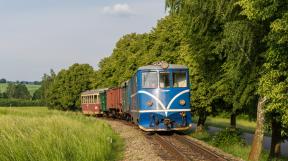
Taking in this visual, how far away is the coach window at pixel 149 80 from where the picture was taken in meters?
25.0

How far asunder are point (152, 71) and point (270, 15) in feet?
37.6

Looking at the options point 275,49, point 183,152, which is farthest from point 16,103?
point 275,49

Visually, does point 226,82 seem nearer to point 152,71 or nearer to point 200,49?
point 200,49

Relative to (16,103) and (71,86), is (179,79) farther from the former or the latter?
(16,103)

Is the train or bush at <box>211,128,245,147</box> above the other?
the train

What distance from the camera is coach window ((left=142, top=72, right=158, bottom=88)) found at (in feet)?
82.0

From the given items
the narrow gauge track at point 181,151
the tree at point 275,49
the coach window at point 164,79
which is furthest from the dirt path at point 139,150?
the tree at point 275,49

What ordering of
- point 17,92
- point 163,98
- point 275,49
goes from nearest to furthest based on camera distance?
1. point 275,49
2. point 163,98
3. point 17,92

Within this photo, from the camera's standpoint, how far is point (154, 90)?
24.9 m

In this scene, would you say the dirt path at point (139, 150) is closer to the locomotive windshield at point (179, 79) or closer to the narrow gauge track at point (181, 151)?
the narrow gauge track at point (181, 151)

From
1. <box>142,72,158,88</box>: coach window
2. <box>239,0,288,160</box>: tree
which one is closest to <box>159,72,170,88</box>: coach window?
<box>142,72,158,88</box>: coach window

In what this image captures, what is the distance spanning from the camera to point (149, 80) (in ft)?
82.2

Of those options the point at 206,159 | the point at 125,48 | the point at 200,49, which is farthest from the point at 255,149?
the point at 125,48

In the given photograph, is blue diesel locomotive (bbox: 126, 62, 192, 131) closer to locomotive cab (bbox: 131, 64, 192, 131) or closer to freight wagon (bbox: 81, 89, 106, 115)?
locomotive cab (bbox: 131, 64, 192, 131)
